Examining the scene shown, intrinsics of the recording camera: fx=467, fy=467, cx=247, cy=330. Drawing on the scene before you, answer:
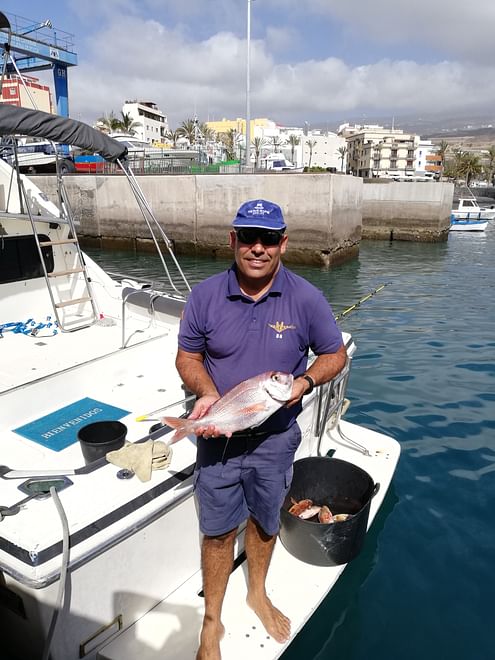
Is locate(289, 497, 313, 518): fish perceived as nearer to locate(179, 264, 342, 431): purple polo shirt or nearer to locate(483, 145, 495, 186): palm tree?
locate(179, 264, 342, 431): purple polo shirt

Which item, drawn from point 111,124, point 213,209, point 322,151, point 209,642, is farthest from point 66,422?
point 322,151

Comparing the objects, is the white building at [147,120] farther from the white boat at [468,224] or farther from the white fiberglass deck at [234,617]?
the white fiberglass deck at [234,617]

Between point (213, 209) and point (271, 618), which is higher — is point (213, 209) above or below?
above

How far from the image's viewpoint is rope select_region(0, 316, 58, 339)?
5762 millimetres

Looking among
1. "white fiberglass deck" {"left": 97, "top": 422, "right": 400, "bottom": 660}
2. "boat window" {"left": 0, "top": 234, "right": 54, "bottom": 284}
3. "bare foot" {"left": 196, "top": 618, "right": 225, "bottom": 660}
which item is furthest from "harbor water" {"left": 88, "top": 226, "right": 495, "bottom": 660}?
"boat window" {"left": 0, "top": 234, "right": 54, "bottom": 284}

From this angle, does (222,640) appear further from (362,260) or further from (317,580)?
(362,260)

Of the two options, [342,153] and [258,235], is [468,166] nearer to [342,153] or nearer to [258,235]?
[342,153]

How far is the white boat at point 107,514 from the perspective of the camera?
2.42 meters

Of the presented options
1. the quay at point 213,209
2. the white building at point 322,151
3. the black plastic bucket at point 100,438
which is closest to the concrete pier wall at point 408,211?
the quay at point 213,209

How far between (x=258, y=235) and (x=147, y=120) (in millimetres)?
103146

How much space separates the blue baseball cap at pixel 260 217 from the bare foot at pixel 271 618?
225 centimetres

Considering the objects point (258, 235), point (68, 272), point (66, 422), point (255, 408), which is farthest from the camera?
point (68, 272)

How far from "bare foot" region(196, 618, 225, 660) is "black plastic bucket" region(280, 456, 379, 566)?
96cm

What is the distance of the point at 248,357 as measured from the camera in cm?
235
